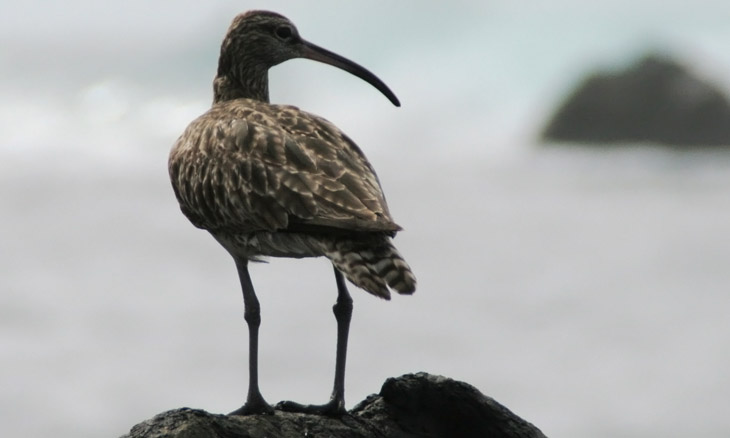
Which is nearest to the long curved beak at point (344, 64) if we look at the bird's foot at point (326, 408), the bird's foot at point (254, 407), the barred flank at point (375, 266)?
the barred flank at point (375, 266)

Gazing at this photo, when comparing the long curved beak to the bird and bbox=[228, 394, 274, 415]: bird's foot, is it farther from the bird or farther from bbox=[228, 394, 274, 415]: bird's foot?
bbox=[228, 394, 274, 415]: bird's foot

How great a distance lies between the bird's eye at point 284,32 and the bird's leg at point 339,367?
3.36 meters

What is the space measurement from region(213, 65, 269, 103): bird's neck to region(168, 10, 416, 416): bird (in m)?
0.72

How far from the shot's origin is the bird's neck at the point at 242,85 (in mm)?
16141

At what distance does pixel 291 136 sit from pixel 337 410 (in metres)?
2.67

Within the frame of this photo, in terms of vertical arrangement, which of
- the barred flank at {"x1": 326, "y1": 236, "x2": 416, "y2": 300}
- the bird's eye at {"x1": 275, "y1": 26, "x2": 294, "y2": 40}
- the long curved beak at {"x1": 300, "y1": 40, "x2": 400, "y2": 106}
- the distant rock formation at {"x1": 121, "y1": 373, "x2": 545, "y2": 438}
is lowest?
the distant rock formation at {"x1": 121, "y1": 373, "x2": 545, "y2": 438}

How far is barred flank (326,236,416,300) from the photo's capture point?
37.9 ft

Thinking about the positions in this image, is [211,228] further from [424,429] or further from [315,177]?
[424,429]

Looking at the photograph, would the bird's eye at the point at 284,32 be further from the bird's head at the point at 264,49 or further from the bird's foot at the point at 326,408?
the bird's foot at the point at 326,408

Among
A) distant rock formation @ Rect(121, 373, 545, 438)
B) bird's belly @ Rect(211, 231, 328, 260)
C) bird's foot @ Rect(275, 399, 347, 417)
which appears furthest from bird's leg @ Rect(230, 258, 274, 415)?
distant rock formation @ Rect(121, 373, 545, 438)

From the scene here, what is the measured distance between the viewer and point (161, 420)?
1153cm

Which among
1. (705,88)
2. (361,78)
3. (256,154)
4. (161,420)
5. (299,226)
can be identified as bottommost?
(161,420)

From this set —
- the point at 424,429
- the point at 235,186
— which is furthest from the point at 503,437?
the point at 235,186

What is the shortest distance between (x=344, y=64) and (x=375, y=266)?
191 inches
